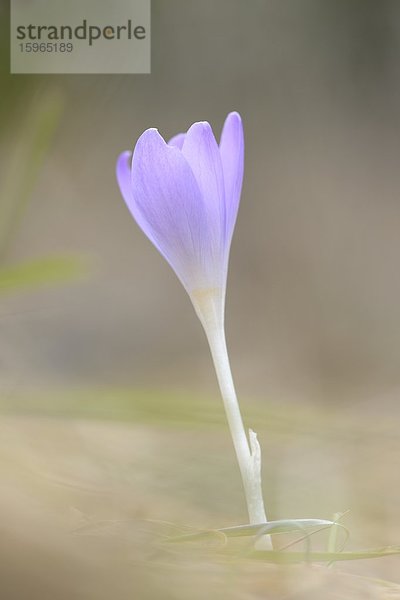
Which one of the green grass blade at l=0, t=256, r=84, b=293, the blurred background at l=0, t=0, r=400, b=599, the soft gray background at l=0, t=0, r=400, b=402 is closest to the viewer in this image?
the green grass blade at l=0, t=256, r=84, b=293

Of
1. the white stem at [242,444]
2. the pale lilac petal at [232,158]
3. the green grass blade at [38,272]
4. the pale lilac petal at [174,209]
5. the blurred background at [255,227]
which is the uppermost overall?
the blurred background at [255,227]

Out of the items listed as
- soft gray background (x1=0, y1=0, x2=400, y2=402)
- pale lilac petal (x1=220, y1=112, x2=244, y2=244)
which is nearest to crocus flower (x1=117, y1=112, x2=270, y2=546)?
pale lilac petal (x1=220, y1=112, x2=244, y2=244)

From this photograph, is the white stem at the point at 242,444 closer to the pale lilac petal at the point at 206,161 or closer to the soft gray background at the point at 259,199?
the pale lilac petal at the point at 206,161

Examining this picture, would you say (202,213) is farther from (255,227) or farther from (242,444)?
(255,227)

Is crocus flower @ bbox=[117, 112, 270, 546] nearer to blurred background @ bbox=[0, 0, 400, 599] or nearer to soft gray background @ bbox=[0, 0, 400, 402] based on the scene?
blurred background @ bbox=[0, 0, 400, 599]

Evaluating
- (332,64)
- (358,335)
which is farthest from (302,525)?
(332,64)

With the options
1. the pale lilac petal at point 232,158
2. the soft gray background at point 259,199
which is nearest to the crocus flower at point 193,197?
the pale lilac petal at point 232,158

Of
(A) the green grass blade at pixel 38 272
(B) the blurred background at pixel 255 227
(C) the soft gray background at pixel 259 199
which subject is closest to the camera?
(A) the green grass blade at pixel 38 272

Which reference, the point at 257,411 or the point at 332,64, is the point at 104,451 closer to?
the point at 257,411

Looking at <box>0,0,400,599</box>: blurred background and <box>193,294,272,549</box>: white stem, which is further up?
<box>0,0,400,599</box>: blurred background
